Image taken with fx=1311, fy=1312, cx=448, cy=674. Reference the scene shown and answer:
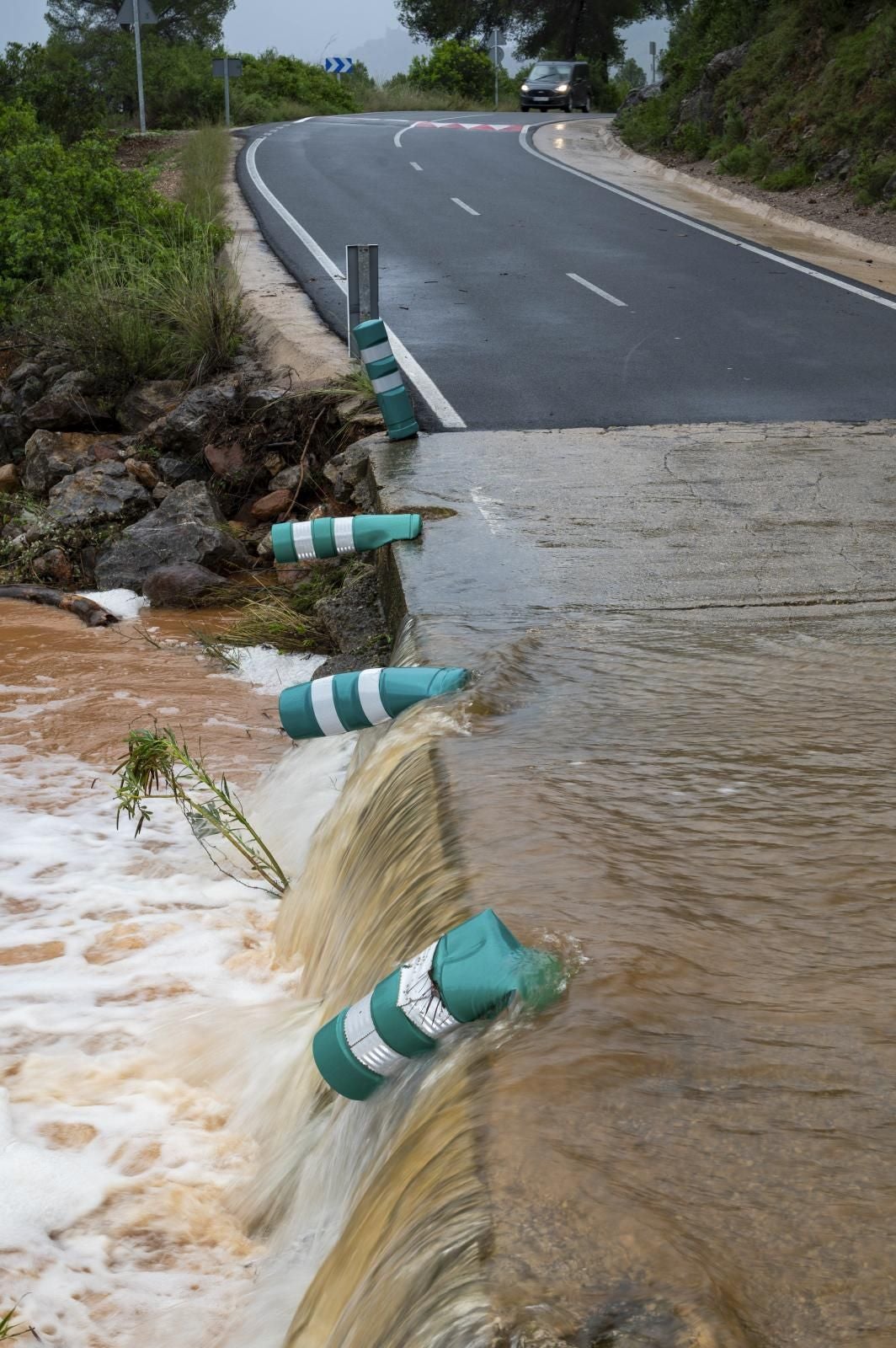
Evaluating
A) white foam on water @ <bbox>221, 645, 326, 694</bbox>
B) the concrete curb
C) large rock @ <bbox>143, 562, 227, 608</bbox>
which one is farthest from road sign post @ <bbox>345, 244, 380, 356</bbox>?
white foam on water @ <bbox>221, 645, 326, 694</bbox>

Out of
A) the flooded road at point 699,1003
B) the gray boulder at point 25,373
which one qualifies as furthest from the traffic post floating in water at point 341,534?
the gray boulder at point 25,373

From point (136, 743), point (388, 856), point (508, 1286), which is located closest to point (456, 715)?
point (388, 856)

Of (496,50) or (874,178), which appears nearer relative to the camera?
(874,178)

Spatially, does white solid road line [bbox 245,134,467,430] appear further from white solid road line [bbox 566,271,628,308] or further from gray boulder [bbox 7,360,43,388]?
gray boulder [bbox 7,360,43,388]

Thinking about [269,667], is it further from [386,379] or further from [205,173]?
[205,173]

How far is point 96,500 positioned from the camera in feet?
30.8

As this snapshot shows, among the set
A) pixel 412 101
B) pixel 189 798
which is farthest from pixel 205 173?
pixel 412 101

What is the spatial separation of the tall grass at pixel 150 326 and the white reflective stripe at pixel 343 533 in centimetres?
516

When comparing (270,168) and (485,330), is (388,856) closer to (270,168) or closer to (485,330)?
(485,330)

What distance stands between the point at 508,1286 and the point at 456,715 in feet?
7.83

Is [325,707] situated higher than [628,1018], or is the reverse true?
[628,1018]

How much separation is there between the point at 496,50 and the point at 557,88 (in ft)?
47.8

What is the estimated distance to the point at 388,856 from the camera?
3619 millimetres

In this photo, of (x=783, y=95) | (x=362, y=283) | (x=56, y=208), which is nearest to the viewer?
(x=362, y=283)
